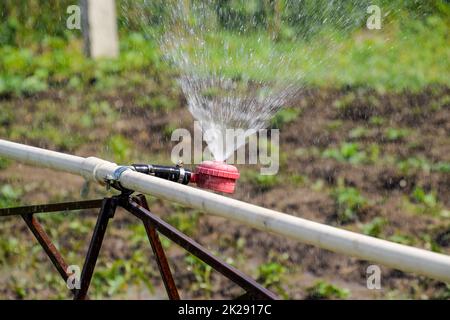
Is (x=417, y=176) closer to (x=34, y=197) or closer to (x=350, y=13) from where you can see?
(x=350, y=13)

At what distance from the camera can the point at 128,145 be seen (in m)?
6.61

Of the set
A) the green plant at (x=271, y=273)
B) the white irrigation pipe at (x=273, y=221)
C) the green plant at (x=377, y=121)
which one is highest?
the green plant at (x=377, y=121)

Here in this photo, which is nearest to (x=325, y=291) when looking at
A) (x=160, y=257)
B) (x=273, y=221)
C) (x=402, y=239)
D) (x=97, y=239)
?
(x=402, y=239)

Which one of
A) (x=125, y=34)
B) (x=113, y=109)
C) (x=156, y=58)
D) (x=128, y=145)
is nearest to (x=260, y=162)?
(x=128, y=145)

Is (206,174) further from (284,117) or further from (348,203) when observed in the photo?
(284,117)

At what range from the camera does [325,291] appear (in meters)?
4.99

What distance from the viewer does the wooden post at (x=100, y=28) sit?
7602 millimetres

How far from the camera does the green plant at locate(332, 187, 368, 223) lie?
5512mm

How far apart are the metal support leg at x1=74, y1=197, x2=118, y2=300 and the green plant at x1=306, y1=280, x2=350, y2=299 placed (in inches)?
97.1

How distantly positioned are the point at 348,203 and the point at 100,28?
3.10 m

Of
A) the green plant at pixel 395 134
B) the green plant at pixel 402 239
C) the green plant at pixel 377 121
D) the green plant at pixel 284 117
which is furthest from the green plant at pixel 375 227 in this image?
the green plant at pixel 284 117

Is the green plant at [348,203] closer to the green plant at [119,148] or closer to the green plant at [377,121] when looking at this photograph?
the green plant at [377,121]

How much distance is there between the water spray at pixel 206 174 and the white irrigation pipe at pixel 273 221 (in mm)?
136
